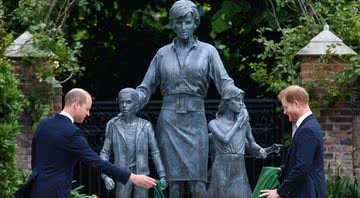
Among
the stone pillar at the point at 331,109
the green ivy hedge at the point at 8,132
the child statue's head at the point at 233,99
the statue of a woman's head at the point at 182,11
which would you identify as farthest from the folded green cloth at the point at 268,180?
the stone pillar at the point at 331,109

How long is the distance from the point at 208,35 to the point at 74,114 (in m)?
5.78

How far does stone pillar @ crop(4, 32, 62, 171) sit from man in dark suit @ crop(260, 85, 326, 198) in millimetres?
4336

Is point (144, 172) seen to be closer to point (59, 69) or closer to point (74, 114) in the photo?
point (74, 114)

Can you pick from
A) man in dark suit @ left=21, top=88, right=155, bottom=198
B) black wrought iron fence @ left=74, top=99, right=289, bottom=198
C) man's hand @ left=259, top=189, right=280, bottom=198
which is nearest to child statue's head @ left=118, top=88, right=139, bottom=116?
man in dark suit @ left=21, top=88, right=155, bottom=198

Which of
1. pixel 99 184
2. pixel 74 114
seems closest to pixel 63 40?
pixel 99 184

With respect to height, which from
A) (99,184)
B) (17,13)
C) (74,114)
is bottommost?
(99,184)

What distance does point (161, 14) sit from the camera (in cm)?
1536

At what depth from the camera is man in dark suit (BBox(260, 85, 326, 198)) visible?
28.8 feet

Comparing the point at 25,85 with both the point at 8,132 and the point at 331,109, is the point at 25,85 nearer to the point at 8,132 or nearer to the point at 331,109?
the point at 8,132

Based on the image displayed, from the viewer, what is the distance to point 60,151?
9.02 m

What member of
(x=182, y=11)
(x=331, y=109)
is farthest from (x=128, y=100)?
(x=331, y=109)

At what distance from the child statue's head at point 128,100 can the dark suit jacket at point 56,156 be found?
145 cm

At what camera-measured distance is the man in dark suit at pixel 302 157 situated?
877 centimetres

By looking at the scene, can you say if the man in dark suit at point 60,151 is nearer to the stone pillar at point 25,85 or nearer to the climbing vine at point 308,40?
the stone pillar at point 25,85
